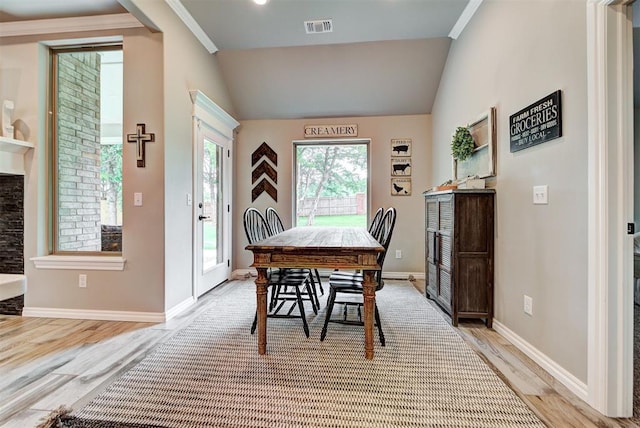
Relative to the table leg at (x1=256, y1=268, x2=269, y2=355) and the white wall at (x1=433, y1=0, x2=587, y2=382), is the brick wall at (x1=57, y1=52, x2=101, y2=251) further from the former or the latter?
the white wall at (x1=433, y1=0, x2=587, y2=382)

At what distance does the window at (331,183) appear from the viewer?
4289 mm

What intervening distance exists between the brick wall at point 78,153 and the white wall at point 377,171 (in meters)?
1.76

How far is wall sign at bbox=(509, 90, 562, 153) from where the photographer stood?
1692 millimetres

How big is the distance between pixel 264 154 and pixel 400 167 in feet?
6.57

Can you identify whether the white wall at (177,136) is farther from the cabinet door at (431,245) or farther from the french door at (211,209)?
the cabinet door at (431,245)

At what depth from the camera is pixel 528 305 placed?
1983 millimetres

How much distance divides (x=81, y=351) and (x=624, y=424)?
3128 millimetres

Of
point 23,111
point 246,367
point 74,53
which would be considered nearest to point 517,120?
point 246,367

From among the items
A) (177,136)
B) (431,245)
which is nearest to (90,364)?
(177,136)

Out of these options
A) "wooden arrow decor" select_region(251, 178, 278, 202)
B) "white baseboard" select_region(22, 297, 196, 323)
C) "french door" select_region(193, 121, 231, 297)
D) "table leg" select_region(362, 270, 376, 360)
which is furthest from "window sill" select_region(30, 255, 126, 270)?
"table leg" select_region(362, 270, 376, 360)

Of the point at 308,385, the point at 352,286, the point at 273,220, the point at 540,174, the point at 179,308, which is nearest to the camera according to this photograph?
the point at 308,385

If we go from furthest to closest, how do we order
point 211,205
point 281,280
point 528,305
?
point 211,205, point 281,280, point 528,305

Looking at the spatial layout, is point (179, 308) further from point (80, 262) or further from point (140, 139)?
point (140, 139)

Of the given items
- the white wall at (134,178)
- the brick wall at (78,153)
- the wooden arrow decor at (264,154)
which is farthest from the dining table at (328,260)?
Result: the wooden arrow decor at (264,154)
